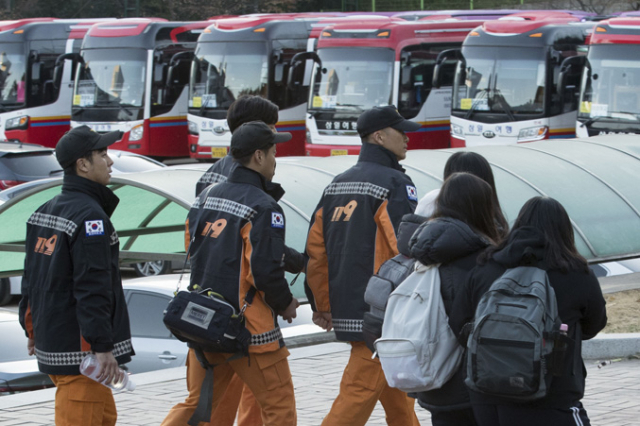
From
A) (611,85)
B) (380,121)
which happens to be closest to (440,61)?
(611,85)

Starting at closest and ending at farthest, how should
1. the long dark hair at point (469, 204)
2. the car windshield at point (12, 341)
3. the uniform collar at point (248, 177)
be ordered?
the long dark hair at point (469, 204), the uniform collar at point (248, 177), the car windshield at point (12, 341)

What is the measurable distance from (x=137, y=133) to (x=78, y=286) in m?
21.3

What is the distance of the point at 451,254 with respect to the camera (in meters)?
4.30

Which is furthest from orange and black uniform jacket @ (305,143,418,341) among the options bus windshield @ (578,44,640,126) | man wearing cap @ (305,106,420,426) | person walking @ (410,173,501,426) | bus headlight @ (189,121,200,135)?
bus headlight @ (189,121,200,135)

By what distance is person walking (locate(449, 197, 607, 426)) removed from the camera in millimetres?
Answer: 3984

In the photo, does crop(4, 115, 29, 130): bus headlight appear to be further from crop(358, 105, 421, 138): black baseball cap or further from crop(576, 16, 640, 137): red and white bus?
crop(358, 105, 421, 138): black baseball cap

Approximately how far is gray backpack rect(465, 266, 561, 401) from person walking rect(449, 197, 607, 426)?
2.5 inches

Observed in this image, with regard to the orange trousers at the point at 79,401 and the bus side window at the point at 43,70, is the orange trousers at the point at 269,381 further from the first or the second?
the bus side window at the point at 43,70

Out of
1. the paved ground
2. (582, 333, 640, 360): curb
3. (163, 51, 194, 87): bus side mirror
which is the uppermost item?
the paved ground

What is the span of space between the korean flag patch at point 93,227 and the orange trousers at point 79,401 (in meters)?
0.64

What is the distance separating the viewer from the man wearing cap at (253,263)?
5.17 meters

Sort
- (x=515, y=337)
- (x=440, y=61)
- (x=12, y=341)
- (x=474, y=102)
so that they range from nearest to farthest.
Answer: (x=515, y=337)
(x=12, y=341)
(x=474, y=102)
(x=440, y=61)

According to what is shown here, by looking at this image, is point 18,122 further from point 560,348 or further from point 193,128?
point 560,348

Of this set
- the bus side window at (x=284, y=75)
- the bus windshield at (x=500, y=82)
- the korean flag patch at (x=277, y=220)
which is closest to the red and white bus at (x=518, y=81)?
the bus windshield at (x=500, y=82)
